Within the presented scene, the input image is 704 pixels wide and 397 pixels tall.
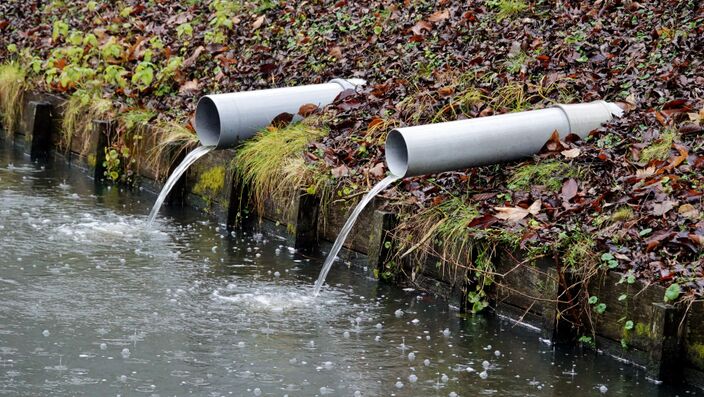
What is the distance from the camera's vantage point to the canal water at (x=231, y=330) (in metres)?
6.84

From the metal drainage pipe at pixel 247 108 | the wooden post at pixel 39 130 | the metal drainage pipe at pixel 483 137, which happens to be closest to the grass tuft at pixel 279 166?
the metal drainage pipe at pixel 247 108

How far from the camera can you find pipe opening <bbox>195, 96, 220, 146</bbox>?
11109mm

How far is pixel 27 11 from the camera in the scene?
17000mm

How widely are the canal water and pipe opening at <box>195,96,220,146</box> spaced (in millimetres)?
1073

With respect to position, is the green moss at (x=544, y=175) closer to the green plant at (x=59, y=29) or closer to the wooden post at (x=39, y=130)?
the wooden post at (x=39, y=130)

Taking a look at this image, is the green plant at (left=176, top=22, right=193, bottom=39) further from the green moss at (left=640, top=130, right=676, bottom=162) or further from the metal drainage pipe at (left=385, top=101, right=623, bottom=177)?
the green moss at (left=640, top=130, right=676, bottom=162)

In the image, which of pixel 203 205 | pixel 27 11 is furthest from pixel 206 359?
pixel 27 11

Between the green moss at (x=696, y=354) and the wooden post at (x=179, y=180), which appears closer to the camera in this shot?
the green moss at (x=696, y=354)

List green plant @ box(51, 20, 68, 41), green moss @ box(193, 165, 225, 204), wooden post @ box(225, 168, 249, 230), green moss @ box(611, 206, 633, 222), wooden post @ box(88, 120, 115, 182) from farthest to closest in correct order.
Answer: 1. green plant @ box(51, 20, 68, 41)
2. wooden post @ box(88, 120, 115, 182)
3. green moss @ box(193, 165, 225, 204)
4. wooden post @ box(225, 168, 249, 230)
5. green moss @ box(611, 206, 633, 222)

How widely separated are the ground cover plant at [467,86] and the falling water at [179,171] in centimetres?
47

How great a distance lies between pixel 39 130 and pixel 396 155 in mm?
6293

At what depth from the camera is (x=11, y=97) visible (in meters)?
14.5

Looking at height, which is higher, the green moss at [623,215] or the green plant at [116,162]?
the green moss at [623,215]

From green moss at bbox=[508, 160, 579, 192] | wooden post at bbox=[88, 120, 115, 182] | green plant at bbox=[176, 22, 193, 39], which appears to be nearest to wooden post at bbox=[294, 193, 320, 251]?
green moss at bbox=[508, 160, 579, 192]
